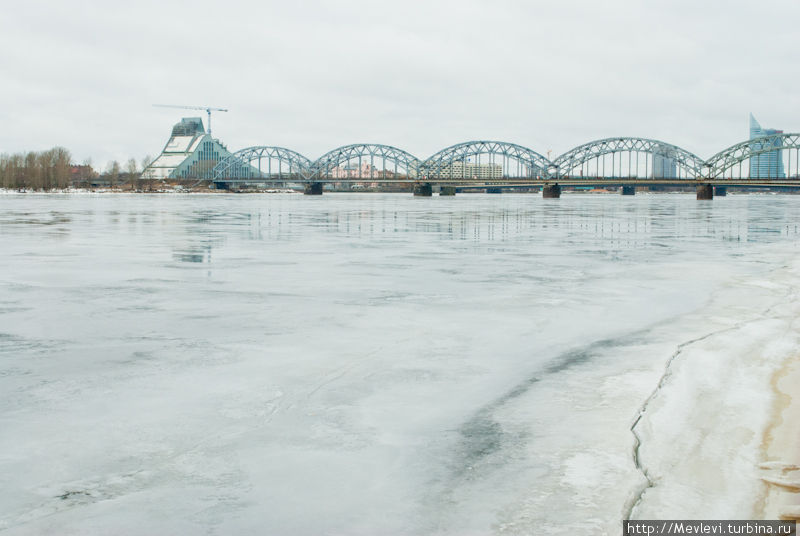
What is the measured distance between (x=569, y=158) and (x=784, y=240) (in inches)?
5921

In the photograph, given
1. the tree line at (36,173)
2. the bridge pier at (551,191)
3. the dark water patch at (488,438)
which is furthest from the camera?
the tree line at (36,173)

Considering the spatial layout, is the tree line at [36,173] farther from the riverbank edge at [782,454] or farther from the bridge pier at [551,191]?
the riverbank edge at [782,454]

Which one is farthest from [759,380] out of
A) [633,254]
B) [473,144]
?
[473,144]

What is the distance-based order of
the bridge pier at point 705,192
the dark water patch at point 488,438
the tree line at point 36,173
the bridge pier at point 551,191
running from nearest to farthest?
the dark water patch at point 488,438, the bridge pier at point 705,192, the bridge pier at point 551,191, the tree line at point 36,173

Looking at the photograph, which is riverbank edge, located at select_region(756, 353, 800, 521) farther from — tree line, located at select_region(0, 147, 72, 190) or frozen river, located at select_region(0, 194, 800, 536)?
tree line, located at select_region(0, 147, 72, 190)

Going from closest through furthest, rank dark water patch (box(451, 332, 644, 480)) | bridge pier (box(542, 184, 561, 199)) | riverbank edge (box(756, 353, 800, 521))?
1. riverbank edge (box(756, 353, 800, 521))
2. dark water patch (box(451, 332, 644, 480))
3. bridge pier (box(542, 184, 561, 199))

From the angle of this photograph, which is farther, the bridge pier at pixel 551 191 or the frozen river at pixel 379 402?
the bridge pier at pixel 551 191

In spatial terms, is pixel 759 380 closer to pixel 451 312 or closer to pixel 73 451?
pixel 451 312

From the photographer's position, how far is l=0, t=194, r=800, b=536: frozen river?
4.22 m

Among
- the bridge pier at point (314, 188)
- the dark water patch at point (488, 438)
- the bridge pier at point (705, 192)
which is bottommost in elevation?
the dark water patch at point (488, 438)

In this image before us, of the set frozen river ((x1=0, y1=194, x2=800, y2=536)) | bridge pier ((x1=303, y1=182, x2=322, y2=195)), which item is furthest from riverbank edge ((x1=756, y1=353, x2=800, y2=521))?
bridge pier ((x1=303, y1=182, x2=322, y2=195))

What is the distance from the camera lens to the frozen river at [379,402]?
4.22 meters

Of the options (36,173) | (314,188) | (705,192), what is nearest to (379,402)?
(705,192)

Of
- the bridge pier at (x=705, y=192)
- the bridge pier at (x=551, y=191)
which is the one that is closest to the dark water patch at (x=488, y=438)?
the bridge pier at (x=705, y=192)
